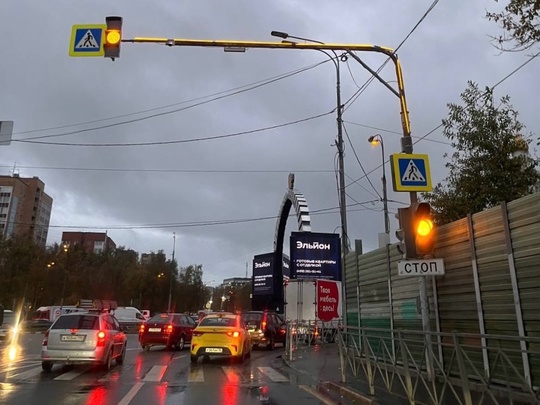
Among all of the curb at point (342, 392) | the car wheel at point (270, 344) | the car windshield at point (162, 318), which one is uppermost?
the car windshield at point (162, 318)

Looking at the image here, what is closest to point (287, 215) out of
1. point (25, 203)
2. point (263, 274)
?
point (263, 274)

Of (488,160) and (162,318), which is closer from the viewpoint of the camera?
(488,160)

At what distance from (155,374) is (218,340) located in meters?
3.11

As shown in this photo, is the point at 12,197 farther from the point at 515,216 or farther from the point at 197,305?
the point at 515,216

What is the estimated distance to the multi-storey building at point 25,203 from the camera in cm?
11788

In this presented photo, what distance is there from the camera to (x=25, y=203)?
4988 inches

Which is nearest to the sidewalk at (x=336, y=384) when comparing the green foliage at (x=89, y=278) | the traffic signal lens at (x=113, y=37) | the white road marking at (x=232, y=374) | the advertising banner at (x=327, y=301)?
the white road marking at (x=232, y=374)

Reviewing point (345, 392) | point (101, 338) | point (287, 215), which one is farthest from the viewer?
point (287, 215)

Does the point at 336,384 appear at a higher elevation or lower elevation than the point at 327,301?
lower

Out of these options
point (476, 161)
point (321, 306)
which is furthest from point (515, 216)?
point (321, 306)

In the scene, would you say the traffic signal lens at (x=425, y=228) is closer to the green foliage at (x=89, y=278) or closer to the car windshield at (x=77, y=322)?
the car windshield at (x=77, y=322)

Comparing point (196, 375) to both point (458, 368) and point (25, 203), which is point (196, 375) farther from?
point (25, 203)

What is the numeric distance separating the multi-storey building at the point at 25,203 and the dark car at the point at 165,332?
329 feet

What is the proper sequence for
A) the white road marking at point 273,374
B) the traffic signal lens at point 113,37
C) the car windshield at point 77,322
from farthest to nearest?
the car windshield at point 77,322 → the white road marking at point 273,374 → the traffic signal lens at point 113,37
